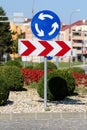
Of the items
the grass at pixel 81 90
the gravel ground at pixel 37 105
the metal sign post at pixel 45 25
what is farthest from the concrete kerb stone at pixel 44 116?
the grass at pixel 81 90

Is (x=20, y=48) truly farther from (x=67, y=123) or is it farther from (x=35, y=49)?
(x=67, y=123)

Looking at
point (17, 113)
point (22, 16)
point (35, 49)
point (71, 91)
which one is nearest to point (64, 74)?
point (71, 91)

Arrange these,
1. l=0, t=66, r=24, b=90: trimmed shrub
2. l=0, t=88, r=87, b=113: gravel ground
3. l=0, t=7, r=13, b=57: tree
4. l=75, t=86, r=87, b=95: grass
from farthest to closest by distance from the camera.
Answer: l=0, t=7, r=13, b=57: tree < l=75, t=86, r=87, b=95: grass < l=0, t=66, r=24, b=90: trimmed shrub < l=0, t=88, r=87, b=113: gravel ground

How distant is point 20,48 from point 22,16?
139 ft

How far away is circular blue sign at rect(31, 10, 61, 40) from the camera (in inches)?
493

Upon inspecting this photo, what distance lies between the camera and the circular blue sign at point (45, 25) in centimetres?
1252

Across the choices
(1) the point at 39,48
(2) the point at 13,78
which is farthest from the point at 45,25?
(2) the point at 13,78

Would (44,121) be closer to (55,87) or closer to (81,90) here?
(55,87)

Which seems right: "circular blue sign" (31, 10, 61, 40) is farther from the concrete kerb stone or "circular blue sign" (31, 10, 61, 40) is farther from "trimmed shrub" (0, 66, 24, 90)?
"trimmed shrub" (0, 66, 24, 90)

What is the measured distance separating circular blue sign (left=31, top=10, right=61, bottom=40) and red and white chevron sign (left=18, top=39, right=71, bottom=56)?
0.60 feet

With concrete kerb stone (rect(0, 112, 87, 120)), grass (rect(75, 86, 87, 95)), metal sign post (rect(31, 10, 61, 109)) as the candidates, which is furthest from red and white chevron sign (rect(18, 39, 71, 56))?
grass (rect(75, 86, 87, 95))

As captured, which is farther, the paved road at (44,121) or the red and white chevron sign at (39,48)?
the red and white chevron sign at (39,48)

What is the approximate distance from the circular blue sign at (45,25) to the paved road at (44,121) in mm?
2147

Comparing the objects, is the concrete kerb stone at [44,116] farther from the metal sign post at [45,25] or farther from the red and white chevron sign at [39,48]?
the red and white chevron sign at [39,48]
